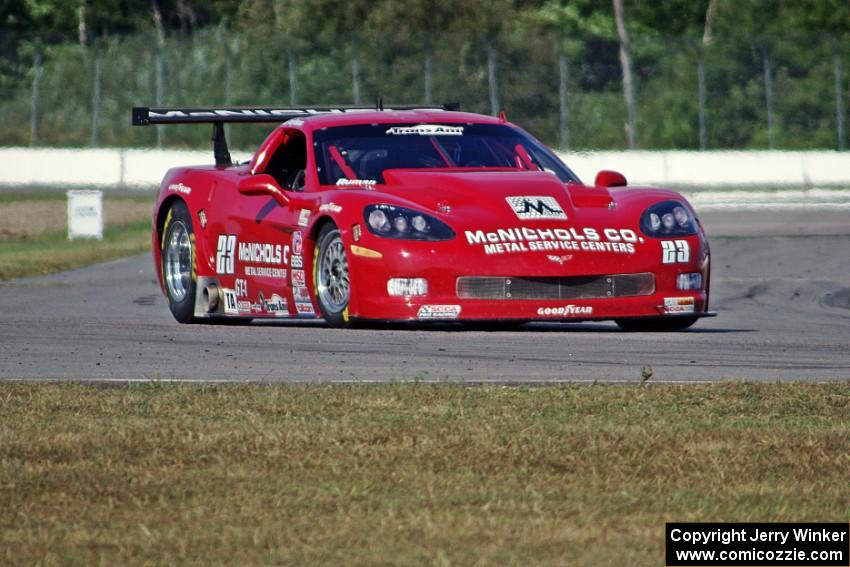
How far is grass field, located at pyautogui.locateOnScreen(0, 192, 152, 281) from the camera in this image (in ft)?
63.1

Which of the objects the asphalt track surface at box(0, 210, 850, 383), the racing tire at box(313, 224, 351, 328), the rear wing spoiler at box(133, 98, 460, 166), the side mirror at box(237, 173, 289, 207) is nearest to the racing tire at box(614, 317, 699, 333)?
the asphalt track surface at box(0, 210, 850, 383)

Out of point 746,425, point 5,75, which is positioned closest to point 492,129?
point 746,425

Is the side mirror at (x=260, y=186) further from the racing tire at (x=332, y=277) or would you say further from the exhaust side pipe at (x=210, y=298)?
the exhaust side pipe at (x=210, y=298)

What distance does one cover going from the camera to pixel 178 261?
12000 mm

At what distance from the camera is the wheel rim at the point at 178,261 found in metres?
11.8

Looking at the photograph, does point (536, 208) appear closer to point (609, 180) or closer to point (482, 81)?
point (609, 180)

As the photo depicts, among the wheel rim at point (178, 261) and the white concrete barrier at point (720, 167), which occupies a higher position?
the white concrete barrier at point (720, 167)

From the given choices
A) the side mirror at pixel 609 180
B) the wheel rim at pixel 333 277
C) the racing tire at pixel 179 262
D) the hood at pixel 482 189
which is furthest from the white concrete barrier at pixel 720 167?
the wheel rim at pixel 333 277

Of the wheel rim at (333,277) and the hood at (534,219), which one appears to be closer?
the hood at (534,219)

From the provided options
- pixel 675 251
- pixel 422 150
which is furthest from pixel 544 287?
pixel 422 150

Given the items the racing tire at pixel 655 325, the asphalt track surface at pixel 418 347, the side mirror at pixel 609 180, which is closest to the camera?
the asphalt track surface at pixel 418 347

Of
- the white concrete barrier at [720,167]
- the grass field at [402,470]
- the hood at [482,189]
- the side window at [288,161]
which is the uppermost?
the white concrete barrier at [720,167]

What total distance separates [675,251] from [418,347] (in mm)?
1657

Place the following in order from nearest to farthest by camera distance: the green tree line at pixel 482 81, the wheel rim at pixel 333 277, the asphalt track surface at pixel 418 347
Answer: the asphalt track surface at pixel 418 347 → the wheel rim at pixel 333 277 → the green tree line at pixel 482 81
